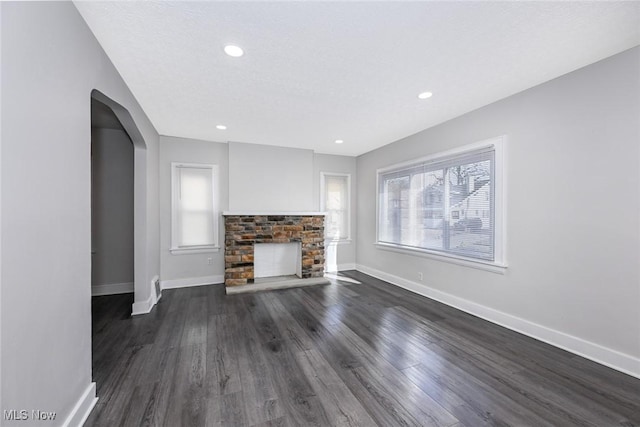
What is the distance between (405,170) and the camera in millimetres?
4523

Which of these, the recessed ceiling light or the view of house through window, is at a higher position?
the recessed ceiling light

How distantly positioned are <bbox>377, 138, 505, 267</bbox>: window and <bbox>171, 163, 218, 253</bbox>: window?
10.8ft

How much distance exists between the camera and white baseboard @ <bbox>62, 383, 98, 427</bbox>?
5.01ft

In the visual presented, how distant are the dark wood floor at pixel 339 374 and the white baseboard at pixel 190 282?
103 centimetres

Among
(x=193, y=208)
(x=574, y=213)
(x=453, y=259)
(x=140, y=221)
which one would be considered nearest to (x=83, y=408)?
(x=140, y=221)

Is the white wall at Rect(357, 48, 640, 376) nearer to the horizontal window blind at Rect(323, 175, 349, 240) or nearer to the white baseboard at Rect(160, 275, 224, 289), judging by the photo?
the horizontal window blind at Rect(323, 175, 349, 240)

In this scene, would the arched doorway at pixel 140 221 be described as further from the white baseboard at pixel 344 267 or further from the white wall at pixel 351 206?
the white baseboard at pixel 344 267

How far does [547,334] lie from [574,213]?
125 cm

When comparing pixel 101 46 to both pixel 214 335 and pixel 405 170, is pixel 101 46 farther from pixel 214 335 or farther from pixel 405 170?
pixel 405 170

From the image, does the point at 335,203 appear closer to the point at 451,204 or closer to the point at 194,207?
the point at 451,204

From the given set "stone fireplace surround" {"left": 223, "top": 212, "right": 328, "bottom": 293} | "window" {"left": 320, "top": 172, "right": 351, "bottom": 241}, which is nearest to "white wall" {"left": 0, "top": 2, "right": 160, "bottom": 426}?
"stone fireplace surround" {"left": 223, "top": 212, "right": 328, "bottom": 293}

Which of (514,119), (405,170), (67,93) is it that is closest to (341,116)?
(405,170)

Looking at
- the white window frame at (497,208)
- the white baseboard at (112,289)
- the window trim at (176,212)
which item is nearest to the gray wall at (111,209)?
the white baseboard at (112,289)

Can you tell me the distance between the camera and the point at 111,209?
14.0 feet
